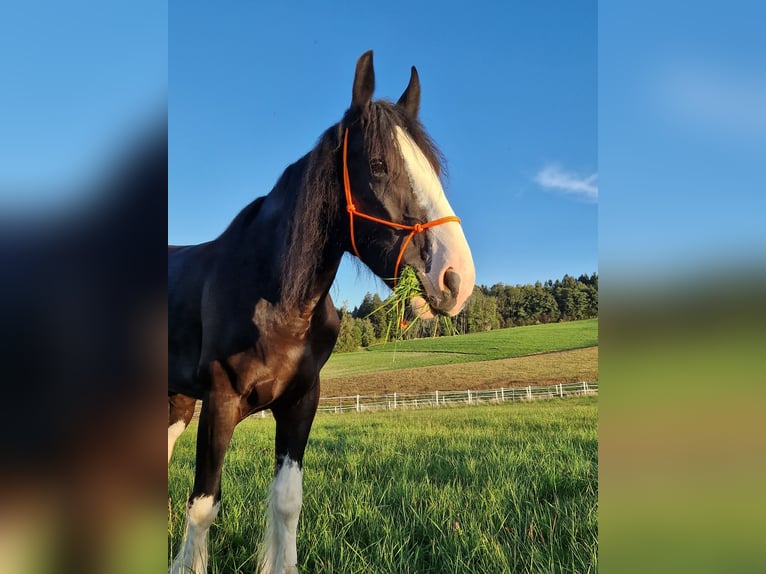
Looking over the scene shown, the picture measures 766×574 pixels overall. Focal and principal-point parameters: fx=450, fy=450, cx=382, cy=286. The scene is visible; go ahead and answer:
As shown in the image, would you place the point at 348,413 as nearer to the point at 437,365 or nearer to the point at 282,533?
the point at 437,365

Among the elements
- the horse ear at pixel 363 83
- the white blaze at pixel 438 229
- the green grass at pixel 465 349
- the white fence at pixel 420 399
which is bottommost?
the white fence at pixel 420 399

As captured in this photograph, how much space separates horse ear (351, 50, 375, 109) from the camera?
5.51 ft

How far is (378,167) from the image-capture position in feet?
5.41

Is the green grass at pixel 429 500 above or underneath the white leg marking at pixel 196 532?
underneath

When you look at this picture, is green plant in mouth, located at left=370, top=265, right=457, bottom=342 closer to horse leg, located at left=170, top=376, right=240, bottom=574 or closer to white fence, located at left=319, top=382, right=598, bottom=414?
horse leg, located at left=170, top=376, right=240, bottom=574

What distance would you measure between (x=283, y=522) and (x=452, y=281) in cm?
133

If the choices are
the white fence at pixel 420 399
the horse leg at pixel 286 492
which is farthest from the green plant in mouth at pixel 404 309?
the white fence at pixel 420 399

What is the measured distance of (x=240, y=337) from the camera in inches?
69.4

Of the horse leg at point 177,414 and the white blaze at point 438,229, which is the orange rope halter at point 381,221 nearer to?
the white blaze at point 438,229

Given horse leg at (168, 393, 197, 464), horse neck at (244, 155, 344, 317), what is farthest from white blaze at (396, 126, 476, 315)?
horse leg at (168, 393, 197, 464)

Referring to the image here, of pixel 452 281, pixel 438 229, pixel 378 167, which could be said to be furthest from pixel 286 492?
pixel 378 167

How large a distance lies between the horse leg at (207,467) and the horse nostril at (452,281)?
947 millimetres

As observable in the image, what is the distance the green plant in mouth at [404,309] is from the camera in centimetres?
157
